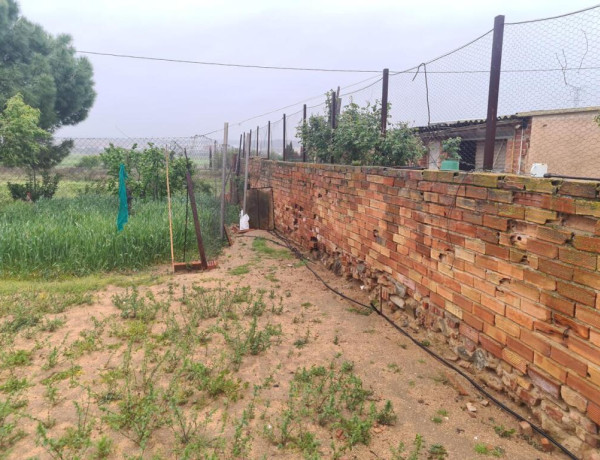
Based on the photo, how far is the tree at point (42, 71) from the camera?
14.5 metres

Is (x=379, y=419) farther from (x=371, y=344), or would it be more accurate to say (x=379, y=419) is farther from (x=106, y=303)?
(x=106, y=303)

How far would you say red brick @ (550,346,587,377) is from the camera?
205cm

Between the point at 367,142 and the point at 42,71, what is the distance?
15081 millimetres

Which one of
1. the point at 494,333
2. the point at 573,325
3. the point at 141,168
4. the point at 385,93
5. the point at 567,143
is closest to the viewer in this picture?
the point at 573,325

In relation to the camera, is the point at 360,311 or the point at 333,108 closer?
the point at 360,311

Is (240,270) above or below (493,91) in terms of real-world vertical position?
below

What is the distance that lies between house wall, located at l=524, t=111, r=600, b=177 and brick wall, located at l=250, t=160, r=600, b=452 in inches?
82.9

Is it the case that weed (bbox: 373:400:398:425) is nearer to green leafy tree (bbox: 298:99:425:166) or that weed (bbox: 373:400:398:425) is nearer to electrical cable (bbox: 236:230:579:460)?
electrical cable (bbox: 236:230:579:460)

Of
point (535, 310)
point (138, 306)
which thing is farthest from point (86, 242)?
point (535, 310)

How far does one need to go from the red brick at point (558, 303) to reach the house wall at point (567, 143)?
8.59 ft

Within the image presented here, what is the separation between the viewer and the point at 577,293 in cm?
207

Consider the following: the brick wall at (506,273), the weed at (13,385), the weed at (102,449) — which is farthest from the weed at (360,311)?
the weed at (13,385)

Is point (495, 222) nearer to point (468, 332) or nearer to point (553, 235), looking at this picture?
point (553, 235)

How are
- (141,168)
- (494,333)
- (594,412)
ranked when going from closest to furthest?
1. (594,412)
2. (494,333)
3. (141,168)
